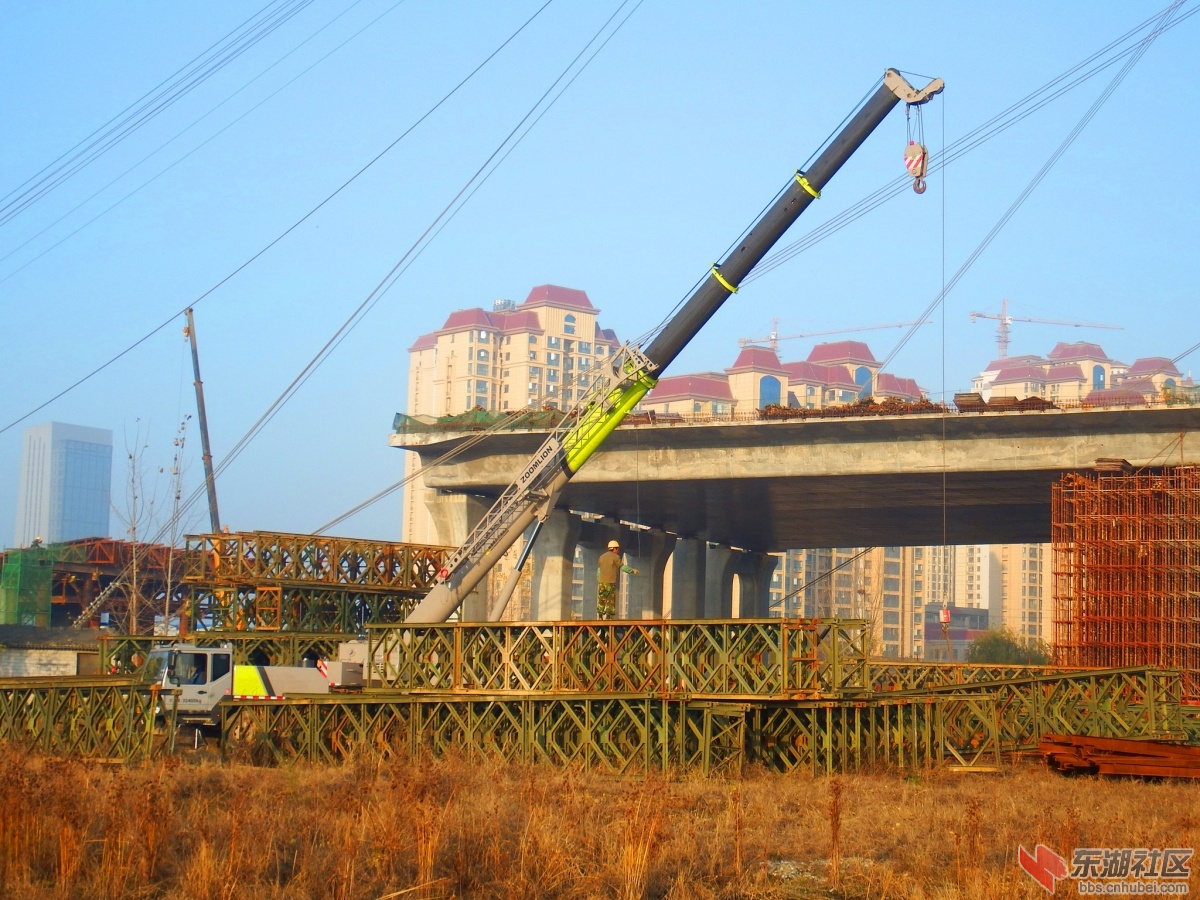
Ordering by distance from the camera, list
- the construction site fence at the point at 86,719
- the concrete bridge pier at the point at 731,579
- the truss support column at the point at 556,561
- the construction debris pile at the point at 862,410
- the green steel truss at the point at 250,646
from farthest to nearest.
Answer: the concrete bridge pier at the point at 731,579, the truss support column at the point at 556,561, the construction debris pile at the point at 862,410, the green steel truss at the point at 250,646, the construction site fence at the point at 86,719

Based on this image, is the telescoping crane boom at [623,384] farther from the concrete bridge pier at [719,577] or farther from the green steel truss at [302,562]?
the concrete bridge pier at [719,577]

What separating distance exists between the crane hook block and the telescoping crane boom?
3.23ft

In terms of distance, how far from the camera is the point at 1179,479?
42.2 meters

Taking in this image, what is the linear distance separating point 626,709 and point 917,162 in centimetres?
1408

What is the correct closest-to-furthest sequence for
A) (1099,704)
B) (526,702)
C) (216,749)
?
(526,702) < (216,749) < (1099,704)

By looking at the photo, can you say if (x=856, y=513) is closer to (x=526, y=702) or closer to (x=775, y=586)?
(x=526, y=702)

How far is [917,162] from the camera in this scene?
1124 inches

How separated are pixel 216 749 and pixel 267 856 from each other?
1469 centimetres

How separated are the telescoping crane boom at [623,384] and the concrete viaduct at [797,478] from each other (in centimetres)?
1769

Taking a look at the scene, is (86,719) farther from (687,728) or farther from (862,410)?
(862,410)

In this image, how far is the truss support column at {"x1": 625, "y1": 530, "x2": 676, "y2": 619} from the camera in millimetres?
66438

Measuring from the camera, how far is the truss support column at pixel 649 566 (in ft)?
218

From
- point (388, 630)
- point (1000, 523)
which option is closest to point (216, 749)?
point (388, 630)

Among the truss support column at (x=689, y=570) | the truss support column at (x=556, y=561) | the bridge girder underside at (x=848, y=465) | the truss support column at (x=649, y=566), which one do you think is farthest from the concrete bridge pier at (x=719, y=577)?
the truss support column at (x=556, y=561)
